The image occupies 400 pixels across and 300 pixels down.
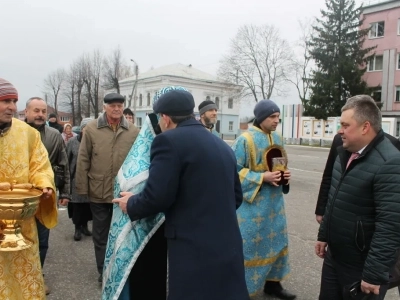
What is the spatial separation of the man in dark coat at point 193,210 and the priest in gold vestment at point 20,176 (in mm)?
1109

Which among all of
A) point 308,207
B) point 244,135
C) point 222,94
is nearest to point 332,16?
point 222,94

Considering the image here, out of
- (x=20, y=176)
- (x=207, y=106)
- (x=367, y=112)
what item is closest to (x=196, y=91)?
(x=207, y=106)

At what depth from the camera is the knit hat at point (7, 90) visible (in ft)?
9.30

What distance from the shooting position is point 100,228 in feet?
14.1

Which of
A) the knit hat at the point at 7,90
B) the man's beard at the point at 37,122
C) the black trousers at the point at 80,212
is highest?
the knit hat at the point at 7,90

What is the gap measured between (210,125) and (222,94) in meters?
57.7

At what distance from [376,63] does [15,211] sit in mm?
41084

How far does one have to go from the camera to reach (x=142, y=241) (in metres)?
2.60

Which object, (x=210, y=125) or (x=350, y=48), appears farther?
(x=350, y=48)

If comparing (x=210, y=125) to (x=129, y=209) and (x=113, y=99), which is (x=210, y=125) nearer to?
(x=113, y=99)

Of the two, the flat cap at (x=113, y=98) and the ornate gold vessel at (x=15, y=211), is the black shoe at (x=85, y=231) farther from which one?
the ornate gold vessel at (x=15, y=211)

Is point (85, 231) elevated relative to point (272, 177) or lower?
lower

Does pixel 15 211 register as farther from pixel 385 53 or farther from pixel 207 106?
pixel 385 53

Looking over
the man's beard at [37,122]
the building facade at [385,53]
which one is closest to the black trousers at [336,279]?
the man's beard at [37,122]
